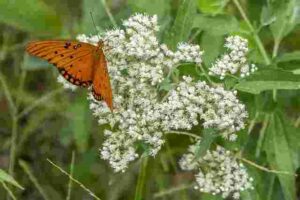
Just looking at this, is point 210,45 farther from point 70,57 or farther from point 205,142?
point 70,57

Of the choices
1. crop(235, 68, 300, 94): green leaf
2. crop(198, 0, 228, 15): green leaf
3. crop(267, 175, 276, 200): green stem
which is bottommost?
crop(267, 175, 276, 200): green stem

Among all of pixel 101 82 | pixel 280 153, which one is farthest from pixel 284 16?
pixel 101 82

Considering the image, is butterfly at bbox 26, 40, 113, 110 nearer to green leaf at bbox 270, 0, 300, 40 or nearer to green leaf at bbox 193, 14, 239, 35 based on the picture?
green leaf at bbox 193, 14, 239, 35

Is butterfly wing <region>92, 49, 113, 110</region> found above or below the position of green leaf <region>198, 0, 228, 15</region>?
below

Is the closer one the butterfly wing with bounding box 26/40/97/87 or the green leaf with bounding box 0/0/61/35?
the butterfly wing with bounding box 26/40/97/87

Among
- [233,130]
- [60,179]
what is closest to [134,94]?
[233,130]

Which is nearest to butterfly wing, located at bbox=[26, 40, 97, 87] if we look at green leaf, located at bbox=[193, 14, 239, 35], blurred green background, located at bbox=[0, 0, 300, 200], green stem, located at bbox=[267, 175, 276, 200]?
blurred green background, located at bbox=[0, 0, 300, 200]

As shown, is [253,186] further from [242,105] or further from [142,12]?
[142,12]

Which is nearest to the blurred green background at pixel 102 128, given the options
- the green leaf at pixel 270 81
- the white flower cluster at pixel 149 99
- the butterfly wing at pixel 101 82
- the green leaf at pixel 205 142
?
the green leaf at pixel 270 81

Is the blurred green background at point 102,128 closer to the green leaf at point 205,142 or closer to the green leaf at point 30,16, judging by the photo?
the green leaf at point 30,16
